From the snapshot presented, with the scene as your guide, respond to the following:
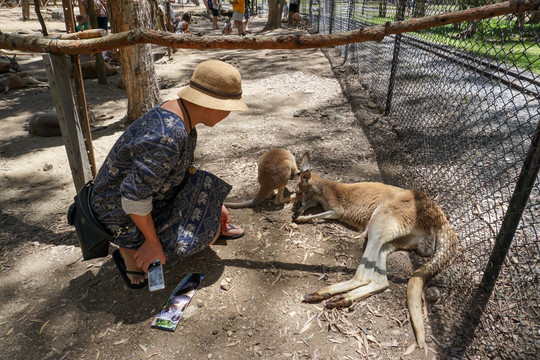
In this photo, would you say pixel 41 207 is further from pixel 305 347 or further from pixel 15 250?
pixel 305 347

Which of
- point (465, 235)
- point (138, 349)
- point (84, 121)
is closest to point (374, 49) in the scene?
point (465, 235)

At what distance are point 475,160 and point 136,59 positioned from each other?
451 cm

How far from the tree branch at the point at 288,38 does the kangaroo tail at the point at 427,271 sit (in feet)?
4.92

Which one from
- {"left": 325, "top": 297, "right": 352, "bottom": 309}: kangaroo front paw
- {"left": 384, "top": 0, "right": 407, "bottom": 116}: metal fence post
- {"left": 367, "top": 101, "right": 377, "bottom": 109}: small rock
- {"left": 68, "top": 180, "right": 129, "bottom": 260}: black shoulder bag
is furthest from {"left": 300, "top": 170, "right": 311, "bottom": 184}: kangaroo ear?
{"left": 367, "top": 101, "right": 377, "bottom": 109}: small rock

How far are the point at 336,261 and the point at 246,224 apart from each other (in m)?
0.92

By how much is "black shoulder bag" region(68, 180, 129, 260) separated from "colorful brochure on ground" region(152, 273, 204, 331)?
0.56 metres

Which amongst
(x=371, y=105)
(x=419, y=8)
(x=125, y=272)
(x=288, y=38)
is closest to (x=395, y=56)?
(x=419, y=8)

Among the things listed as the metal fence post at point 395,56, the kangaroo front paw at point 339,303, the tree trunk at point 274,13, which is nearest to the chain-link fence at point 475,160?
the metal fence post at point 395,56

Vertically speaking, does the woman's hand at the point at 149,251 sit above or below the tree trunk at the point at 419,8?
below

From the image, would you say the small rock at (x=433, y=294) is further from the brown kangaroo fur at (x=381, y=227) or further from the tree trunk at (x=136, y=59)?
the tree trunk at (x=136, y=59)

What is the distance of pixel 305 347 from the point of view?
2.07 m

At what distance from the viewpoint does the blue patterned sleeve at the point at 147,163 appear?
193 cm

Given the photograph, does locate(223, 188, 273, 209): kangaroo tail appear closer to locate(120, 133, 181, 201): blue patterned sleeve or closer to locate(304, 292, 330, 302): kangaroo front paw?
locate(304, 292, 330, 302): kangaroo front paw

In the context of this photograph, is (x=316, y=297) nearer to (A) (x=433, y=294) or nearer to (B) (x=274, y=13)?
(A) (x=433, y=294)
